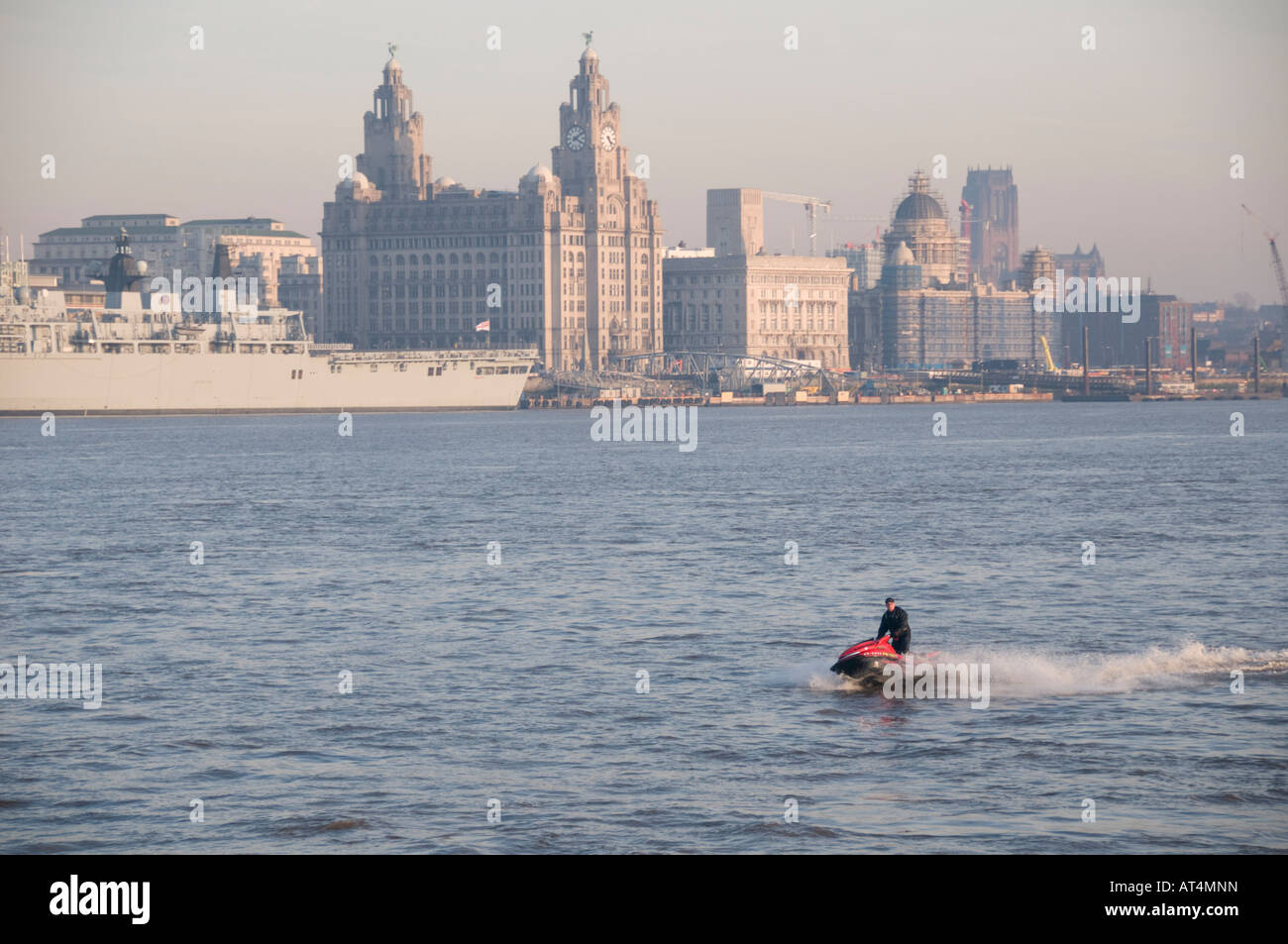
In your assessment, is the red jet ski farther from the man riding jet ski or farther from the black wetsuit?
the black wetsuit

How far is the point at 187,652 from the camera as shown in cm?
4206

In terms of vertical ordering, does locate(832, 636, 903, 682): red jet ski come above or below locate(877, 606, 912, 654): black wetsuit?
below

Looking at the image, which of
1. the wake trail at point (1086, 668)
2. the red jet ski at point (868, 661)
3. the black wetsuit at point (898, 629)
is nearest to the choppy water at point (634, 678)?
the wake trail at point (1086, 668)

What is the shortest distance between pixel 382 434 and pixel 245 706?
15604 cm

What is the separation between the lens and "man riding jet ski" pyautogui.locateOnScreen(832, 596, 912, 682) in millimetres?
35375

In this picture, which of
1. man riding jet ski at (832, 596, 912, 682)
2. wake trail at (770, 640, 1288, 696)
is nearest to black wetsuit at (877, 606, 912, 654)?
man riding jet ski at (832, 596, 912, 682)

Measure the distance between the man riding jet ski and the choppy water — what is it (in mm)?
569

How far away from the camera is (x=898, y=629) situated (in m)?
35.4

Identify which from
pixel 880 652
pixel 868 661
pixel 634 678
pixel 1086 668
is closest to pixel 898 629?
pixel 880 652

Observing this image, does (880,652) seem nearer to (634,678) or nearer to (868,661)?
(868,661)

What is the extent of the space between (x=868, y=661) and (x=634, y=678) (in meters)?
5.55
